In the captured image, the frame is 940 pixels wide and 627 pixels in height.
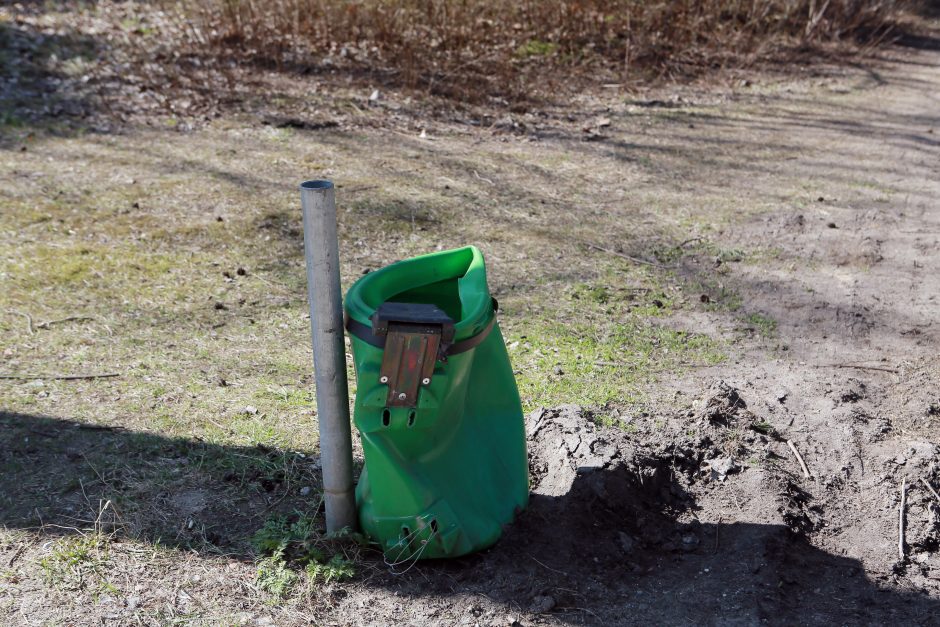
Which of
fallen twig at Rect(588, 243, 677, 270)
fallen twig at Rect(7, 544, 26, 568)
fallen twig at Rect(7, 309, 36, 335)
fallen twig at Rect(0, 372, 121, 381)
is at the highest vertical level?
fallen twig at Rect(588, 243, 677, 270)

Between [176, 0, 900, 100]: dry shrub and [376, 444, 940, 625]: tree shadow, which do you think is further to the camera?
[176, 0, 900, 100]: dry shrub

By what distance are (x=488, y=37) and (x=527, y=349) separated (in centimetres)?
557

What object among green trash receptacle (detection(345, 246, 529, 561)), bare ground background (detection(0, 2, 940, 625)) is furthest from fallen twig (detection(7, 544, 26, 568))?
green trash receptacle (detection(345, 246, 529, 561))

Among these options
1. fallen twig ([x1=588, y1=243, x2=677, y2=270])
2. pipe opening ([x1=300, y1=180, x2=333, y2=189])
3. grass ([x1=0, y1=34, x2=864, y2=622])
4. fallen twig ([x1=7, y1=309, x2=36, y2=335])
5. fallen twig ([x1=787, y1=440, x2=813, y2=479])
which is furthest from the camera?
fallen twig ([x1=588, y1=243, x2=677, y2=270])

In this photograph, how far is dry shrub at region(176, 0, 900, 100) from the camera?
8297 mm

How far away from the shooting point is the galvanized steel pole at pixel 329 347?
2.36 m

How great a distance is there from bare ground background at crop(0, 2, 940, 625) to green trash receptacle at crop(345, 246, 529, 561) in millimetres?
138

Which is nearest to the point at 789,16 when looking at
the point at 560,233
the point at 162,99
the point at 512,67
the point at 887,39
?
the point at 887,39

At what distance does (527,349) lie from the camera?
4.18m

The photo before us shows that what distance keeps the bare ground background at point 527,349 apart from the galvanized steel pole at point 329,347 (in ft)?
0.58

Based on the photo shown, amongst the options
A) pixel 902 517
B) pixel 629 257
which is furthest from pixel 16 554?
pixel 629 257

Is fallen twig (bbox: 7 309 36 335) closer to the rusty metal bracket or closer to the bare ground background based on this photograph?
the bare ground background

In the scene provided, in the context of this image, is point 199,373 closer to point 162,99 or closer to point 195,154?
point 195,154

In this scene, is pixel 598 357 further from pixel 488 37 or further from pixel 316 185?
pixel 488 37
